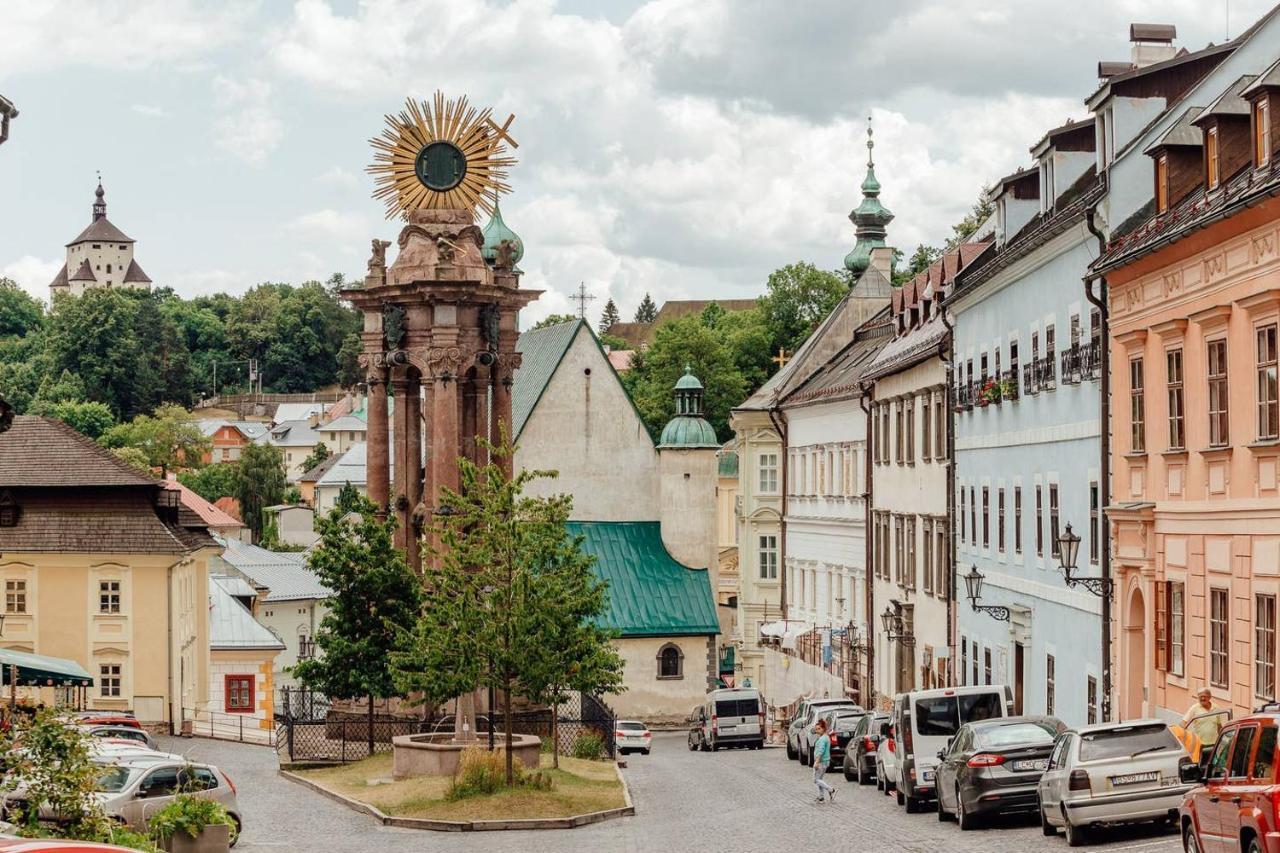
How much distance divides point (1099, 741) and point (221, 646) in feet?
175

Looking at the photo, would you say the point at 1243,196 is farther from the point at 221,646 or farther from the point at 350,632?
the point at 221,646

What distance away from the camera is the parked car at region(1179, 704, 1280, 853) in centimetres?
1705

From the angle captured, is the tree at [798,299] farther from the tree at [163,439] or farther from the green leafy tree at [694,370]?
the tree at [163,439]

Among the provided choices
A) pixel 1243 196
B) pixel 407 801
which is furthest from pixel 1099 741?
pixel 407 801

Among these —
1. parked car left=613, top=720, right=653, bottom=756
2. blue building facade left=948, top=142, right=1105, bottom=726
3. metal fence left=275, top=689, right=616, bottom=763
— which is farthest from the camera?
parked car left=613, top=720, right=653, bottom=756

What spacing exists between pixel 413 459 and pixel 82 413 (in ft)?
471

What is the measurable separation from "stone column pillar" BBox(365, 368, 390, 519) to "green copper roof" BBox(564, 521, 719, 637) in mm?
30827

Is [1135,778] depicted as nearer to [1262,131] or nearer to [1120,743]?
[1120,743]

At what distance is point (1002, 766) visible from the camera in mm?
27688

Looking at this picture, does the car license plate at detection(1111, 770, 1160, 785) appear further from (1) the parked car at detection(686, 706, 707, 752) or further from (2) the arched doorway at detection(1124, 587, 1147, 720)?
(1) the parked car at detection(686, 706, 707, 752)

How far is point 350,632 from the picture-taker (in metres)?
45.4

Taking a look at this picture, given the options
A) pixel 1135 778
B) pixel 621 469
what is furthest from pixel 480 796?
pixel 621 469

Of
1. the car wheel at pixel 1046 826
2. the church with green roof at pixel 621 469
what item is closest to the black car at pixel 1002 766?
the car wheel at pixel 1046 826

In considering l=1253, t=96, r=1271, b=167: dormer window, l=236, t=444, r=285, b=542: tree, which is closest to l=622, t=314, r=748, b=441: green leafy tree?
l=236, t=444, r=285, b=542: tree
